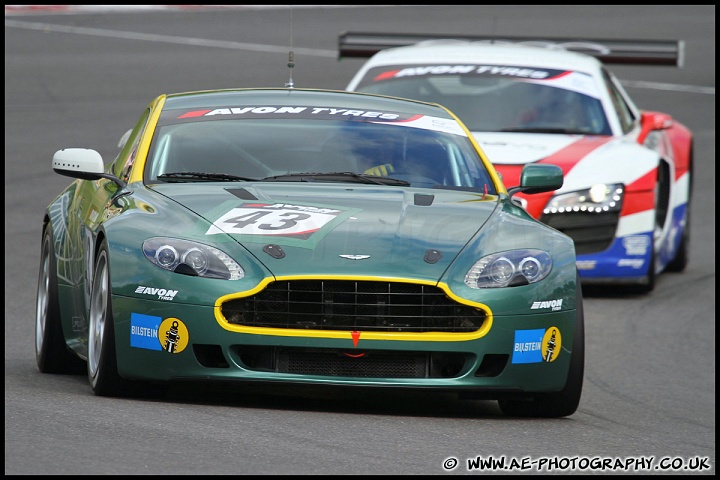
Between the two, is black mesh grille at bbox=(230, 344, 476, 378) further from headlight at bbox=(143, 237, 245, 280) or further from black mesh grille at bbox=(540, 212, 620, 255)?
black mesh grille at bbox=(540, 212, 620, 255)

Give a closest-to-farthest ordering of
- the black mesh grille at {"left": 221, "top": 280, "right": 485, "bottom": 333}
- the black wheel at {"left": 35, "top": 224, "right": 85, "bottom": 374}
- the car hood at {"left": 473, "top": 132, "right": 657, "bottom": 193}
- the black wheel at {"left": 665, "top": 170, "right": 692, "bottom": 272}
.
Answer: the black mesh grille at {"left": 221, "top": 280, "right": 485, "bottom": 333} → the black wheel at {"left": 35, "top": 224, "right": 85, "bottom": 374} → the car hood at {"left": 473, "top": 132, "right": 657, "bottom": 193} → the black wheel at {"left": 665, "top": 170, "right": 692, "bottom": 272}

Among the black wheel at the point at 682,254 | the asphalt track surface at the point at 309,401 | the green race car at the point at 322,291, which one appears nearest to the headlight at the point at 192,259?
the green race car at the point at 322,291

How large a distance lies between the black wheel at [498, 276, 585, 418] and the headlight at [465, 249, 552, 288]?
23cm

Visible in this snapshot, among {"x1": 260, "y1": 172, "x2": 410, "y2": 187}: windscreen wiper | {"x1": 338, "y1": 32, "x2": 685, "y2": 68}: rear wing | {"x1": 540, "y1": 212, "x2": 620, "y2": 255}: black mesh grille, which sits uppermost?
{"x1": 338, "y1": 32, "x2": 685, "y2": 68}: rear wing

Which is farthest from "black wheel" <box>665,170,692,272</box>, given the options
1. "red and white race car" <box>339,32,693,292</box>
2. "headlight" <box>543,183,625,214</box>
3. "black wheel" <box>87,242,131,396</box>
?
"black wheel" <box>87,242,131,396</box>

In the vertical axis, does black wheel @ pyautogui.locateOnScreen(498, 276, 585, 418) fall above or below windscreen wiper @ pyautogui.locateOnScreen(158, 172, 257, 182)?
below

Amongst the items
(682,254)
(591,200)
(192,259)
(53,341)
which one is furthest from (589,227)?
(192,259)

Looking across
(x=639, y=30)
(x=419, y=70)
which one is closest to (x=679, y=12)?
(x=639, y=30)

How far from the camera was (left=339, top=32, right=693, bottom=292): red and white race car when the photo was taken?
35.4 ft

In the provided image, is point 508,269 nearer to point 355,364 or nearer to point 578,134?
point 355,364

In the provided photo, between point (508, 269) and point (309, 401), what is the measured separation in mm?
990

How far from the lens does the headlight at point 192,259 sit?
19.9 ft

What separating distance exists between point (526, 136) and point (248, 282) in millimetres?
5620

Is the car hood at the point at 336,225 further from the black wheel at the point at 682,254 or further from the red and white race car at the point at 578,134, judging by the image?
the black wheel at the point at 682,254
